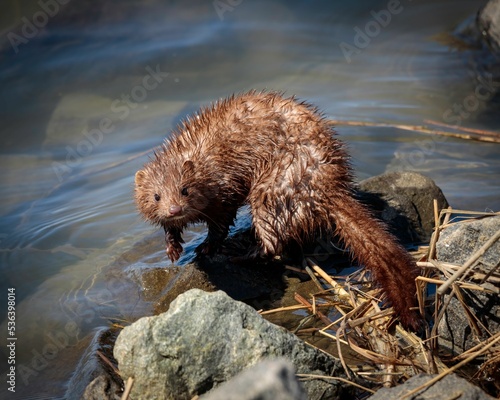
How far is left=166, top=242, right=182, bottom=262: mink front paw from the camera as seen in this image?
19.9ft

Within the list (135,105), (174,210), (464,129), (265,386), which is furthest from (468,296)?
(135,105)

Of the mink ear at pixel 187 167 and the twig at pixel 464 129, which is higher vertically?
the mink ear at pixel 187 167

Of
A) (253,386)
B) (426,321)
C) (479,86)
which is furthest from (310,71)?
(253,386)

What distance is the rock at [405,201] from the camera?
6137 millimetres

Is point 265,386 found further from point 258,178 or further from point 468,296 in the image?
point 258,178

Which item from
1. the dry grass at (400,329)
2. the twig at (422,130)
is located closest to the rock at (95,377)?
the dry grass at (400,329)

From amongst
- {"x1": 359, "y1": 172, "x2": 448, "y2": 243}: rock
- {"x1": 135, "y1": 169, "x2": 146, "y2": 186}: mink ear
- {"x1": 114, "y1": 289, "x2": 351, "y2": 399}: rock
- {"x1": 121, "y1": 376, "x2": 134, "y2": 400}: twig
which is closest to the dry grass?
{"x1": 114, "y1": 289, "x2": 351, "y2": 399}: rock

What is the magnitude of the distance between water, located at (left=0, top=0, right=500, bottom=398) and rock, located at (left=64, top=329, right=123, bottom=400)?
0.20 meters

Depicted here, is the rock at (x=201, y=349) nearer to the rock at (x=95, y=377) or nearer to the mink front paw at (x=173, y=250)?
the rock at (x=95, y=377)

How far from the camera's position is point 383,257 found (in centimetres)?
464

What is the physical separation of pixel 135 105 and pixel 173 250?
5.24 meters

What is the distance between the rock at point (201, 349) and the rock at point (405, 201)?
2410 millimetres

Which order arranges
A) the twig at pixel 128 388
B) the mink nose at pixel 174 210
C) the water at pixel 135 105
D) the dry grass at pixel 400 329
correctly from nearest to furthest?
the twig at pixel 128 388, the dry grass at pixel 400 329, the mink nose at pixel 174 210, the water at pixel 135 105

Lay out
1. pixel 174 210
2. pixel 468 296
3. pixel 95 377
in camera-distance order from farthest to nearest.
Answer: pixel 174 210 → pixel 95 377 → pixel 468 296
